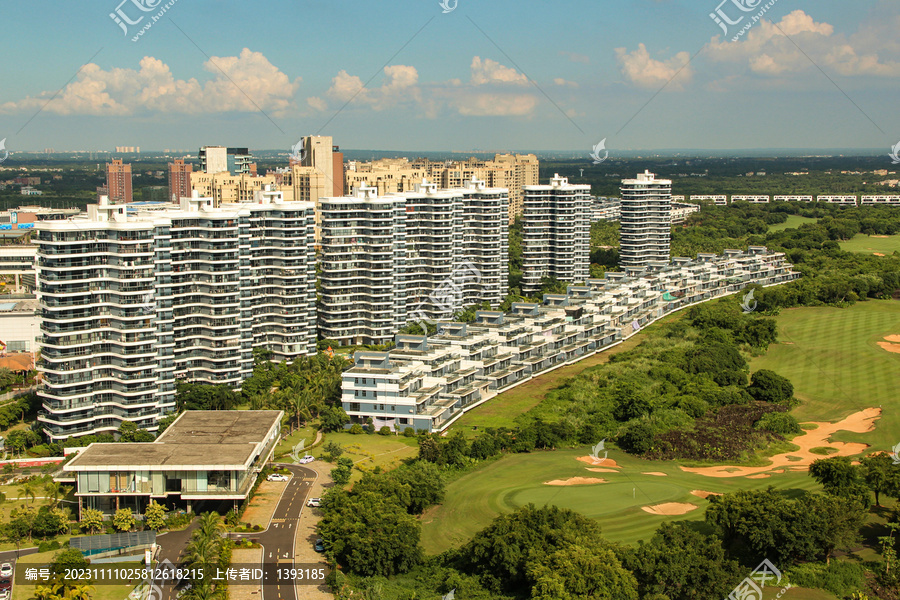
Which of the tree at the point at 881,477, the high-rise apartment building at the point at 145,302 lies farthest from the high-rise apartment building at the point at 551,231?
the tree at the point at 881,477

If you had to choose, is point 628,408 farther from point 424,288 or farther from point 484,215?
point 484,215

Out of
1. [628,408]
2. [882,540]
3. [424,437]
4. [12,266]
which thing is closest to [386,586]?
[424,437]

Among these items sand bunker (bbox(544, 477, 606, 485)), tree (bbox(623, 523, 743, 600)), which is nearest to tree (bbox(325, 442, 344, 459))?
sand bunker (bbox(544, 477, 606, 485))

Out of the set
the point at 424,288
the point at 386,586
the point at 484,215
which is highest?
the point at 484,215

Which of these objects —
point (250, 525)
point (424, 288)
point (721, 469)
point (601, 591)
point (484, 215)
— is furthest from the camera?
point (484, 215)

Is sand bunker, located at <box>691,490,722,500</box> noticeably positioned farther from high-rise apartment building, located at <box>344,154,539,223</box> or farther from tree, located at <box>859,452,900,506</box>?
high-rise apartment building, located at <box>344,154,539,223</box>

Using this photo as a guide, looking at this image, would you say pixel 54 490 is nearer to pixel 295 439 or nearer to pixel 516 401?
pixel 295 439

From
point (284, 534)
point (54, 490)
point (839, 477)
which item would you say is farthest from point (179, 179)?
point (839, 477)
